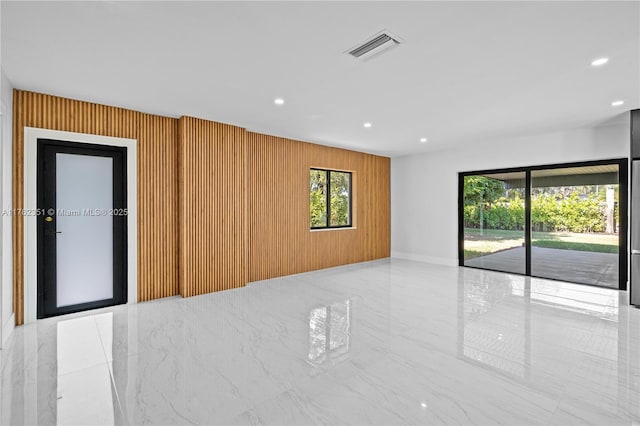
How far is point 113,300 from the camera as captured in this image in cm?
428

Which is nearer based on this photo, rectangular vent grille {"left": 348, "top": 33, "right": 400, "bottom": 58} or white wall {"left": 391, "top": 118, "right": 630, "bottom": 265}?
rectangular vent grille {"left": 348, "top": 33, "right": 400, "bottom": 58}

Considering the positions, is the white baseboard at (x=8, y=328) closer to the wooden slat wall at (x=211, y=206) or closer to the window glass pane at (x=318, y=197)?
the wooden slat wall at (x=211, y=206)

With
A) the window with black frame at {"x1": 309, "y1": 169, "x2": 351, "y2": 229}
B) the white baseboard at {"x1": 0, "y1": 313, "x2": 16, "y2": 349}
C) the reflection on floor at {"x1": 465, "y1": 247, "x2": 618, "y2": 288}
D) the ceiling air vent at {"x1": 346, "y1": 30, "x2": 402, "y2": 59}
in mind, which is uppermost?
the ceiling air vent at {"x1": 346, "y1": 30, "x2": 402, "y2": 59}

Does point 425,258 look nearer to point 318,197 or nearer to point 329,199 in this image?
point 329,199

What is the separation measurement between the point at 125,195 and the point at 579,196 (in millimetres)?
7101

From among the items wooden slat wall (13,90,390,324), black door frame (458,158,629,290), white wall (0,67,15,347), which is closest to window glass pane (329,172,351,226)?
wooden slat wall (13,90,390,324)

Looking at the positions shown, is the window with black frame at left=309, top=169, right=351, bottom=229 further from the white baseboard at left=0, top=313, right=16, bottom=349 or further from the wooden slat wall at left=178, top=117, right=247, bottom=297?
the white baseboard at left=0, top=313, right=16, bottom=349

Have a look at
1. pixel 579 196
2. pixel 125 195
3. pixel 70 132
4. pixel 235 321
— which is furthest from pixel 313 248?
pixel 579 196

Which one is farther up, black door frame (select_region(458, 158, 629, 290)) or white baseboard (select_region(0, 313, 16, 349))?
black door frame (select_region(458, 158, 629, 290))

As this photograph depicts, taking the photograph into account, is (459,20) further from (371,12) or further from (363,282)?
(363,282)

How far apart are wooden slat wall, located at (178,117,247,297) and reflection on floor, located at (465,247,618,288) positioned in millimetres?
5042

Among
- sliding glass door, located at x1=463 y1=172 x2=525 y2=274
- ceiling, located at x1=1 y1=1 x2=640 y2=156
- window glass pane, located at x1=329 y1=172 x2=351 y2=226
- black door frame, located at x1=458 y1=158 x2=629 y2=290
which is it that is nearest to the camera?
ceiling, located at x1=1 y1=1 x2=640 y2=156

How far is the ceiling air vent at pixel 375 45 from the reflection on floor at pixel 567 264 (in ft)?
16.9

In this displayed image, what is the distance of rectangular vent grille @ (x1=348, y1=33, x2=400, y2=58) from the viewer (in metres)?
2.56
